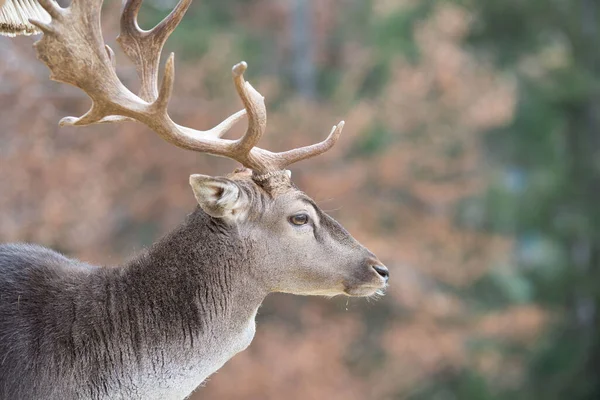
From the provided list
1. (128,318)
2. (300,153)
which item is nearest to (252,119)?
(300,153)

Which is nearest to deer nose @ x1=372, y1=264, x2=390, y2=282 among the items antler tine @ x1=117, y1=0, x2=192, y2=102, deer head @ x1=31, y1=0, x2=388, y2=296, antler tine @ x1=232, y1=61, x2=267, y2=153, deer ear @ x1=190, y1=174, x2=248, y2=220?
deer head @ x1=31, y1=0, x2=388, y2=296

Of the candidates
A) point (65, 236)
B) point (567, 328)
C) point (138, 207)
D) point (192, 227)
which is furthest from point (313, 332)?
point (192, 227)

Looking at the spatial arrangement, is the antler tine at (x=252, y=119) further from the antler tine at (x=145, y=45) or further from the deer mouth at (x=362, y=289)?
the deer mouth at (x=362, y=289)

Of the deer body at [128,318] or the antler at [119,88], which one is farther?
the antler at [119,88]

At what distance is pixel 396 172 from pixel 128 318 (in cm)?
1552

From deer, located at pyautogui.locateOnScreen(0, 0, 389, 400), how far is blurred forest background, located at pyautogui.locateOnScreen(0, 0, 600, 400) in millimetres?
8365

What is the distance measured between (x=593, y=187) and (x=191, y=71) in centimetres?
1084

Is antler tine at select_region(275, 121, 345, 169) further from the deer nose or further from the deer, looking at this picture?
the deer nose

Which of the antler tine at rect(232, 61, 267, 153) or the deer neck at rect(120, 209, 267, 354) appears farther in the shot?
the antler tine at rect(232, 61, 267, 153)

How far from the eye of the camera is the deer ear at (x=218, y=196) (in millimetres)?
5660

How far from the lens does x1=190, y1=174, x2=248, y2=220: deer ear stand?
18.6 ft

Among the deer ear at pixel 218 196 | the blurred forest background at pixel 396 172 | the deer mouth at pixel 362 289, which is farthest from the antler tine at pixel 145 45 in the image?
the blurred forest background at pixel 396 172

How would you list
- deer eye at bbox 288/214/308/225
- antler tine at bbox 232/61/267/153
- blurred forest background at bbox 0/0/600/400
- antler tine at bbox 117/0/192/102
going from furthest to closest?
blurred forest background at bbox 0/0/600/400 → antler tine at bbox 117/0/192/102 → deer eye at bbox 288/214/308/225 → antler tine at bbox 232/61/267/153

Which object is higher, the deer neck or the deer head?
the deer head
